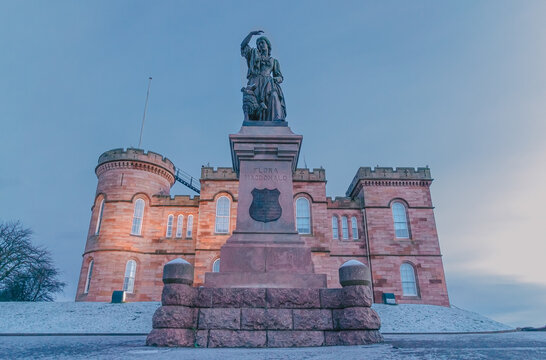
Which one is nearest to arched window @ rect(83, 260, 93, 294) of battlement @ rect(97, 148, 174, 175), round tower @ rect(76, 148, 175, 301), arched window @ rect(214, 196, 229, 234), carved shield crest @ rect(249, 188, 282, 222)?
round tower @ rect(76, 148, 175, 301)

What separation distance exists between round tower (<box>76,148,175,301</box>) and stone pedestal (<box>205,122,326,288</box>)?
700 inches

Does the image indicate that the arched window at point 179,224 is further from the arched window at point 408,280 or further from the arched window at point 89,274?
the arched window at point 408,280

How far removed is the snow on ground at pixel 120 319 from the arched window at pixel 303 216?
27.2 ft

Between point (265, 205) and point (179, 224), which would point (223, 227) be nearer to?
point (179, 224)

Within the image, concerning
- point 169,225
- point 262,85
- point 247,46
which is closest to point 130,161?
point 169,225

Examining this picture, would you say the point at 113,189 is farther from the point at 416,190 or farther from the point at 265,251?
the point at 416,190

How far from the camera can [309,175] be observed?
24859 millimetres

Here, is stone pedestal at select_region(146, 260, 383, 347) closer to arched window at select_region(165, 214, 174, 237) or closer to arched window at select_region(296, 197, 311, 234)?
arched window at select_region(296, 197, 311, 234)

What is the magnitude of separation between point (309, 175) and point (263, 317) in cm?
2010

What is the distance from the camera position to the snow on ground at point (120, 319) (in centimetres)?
1192

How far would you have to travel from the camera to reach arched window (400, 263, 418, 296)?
74.3 feet

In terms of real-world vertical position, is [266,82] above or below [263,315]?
above

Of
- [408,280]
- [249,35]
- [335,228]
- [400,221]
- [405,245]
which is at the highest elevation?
[249,35]

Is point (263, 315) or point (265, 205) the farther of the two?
point (265, 205)
